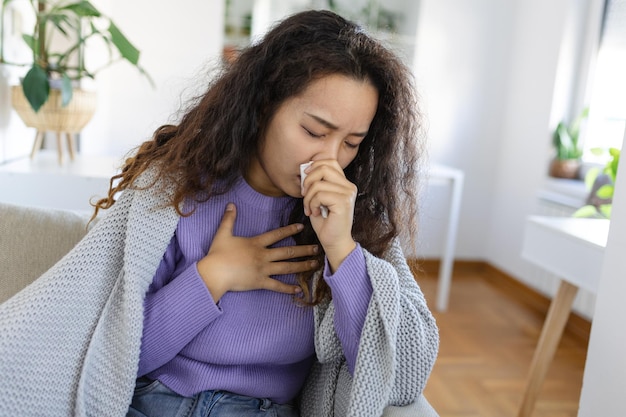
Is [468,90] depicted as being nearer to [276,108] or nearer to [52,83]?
[52,83]

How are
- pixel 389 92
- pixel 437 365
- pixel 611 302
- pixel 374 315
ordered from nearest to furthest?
pixel 374 315, pixel 389 92, pixel 611 302, pixel 437 365

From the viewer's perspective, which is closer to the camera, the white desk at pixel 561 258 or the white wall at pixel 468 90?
the white desk at pixel 561 258

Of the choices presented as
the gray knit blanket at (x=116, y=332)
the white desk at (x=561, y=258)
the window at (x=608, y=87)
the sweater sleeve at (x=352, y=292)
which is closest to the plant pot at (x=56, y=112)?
the gray knit blanket at (x=116, y=332)

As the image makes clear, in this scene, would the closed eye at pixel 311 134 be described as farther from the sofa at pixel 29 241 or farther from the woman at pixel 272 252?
the sofa at pixel 29 241

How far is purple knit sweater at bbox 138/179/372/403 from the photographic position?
1014 millimetres

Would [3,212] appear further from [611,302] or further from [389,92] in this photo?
[611,302]

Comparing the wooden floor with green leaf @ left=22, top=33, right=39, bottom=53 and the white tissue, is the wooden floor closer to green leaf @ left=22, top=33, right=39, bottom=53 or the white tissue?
the white tissue

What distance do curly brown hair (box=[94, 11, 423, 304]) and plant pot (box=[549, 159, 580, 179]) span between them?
2288 mm

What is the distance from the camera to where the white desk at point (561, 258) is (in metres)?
1.58

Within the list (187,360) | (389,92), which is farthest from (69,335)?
(389,92)

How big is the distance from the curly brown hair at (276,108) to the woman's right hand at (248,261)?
0.04 meters

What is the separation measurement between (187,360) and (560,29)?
9.38ft

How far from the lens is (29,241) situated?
118 cm

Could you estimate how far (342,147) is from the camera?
104cm
